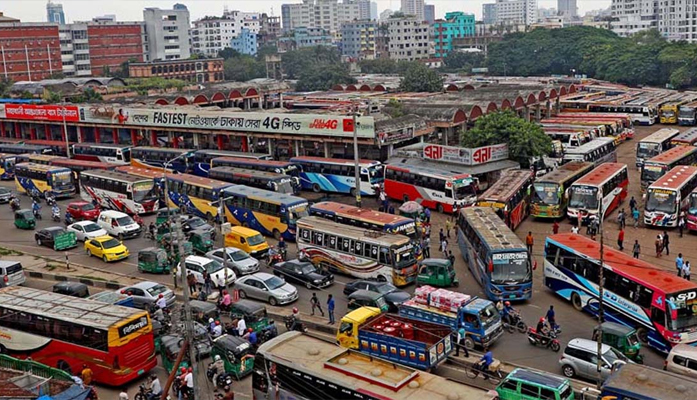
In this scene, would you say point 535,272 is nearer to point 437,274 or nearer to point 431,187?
point 437,274

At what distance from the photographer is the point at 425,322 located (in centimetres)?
2038

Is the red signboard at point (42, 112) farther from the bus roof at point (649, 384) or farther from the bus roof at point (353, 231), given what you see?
the bus roof at point (649, 384)

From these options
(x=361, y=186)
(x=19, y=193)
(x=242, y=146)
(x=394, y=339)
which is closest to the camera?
(x=394, y=339)

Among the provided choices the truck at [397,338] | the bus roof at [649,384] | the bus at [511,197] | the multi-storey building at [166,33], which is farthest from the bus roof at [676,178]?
the multi-storey building at [166,33]

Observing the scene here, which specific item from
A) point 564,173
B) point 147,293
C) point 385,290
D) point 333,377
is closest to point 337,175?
point 564,173

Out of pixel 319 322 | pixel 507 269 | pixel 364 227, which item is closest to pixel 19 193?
pixel 364 227

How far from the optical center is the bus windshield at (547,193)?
35.4m

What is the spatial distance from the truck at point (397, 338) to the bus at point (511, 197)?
41.1 feet

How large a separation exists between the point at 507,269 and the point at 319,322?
6.50 m

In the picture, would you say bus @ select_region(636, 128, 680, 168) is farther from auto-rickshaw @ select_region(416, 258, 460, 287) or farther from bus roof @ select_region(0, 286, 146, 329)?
bus roof @ select_region(0, 286, 146, 329)

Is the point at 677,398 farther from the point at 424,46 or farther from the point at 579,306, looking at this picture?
the point at 424,46

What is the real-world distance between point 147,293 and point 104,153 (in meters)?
32.1

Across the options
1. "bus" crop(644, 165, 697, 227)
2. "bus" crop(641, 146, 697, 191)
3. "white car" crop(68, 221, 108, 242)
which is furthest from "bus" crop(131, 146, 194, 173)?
"bus" crop(644, 165, 697, 227)

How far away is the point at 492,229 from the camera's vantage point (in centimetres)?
2738
